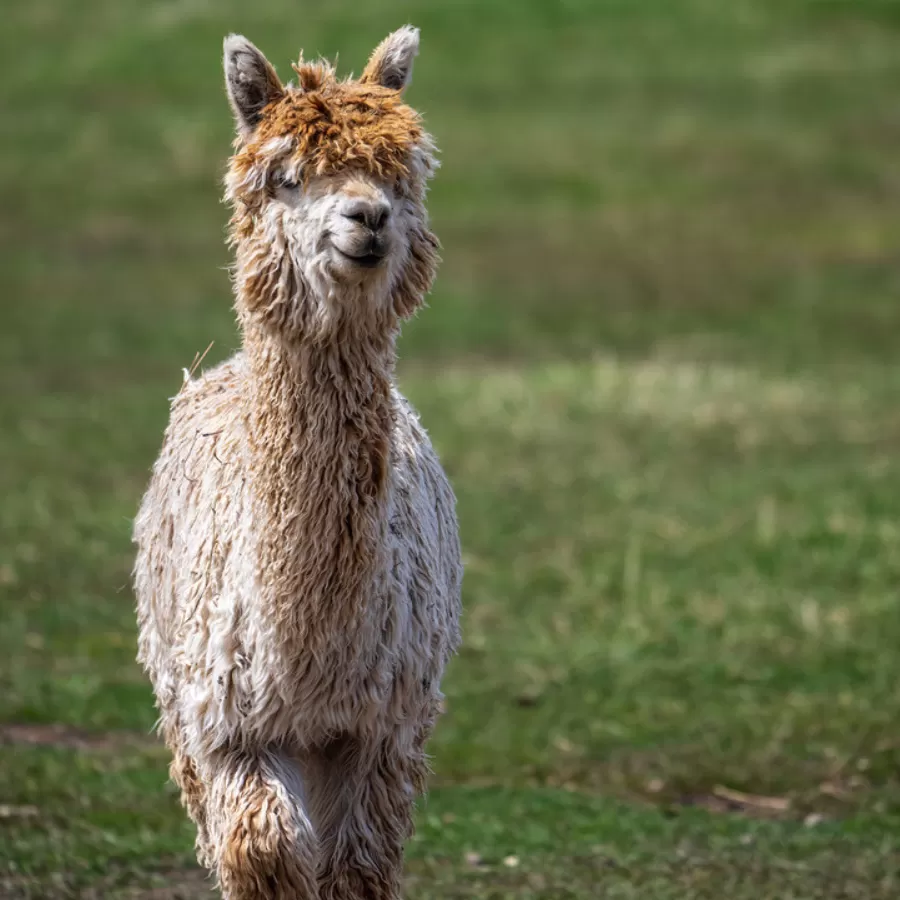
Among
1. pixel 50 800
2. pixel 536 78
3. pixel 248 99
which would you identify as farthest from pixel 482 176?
pixel 248 99

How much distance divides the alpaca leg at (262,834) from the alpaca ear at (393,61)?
71.9 inches

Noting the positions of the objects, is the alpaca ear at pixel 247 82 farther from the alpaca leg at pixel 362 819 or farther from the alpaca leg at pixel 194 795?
the alpaca leg at pixel 194 795

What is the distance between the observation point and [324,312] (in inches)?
197

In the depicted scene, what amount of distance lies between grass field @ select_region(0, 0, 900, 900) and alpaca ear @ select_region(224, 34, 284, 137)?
2.96 metres

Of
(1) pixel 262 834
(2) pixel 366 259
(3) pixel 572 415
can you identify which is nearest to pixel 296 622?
(1) pixel 262 834

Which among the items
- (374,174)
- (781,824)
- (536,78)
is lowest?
(781,824)

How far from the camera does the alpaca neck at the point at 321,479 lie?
5.16m

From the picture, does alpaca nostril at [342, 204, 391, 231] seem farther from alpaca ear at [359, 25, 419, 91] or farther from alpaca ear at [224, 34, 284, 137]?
alpaca ear at [359, 25, 419, 91]

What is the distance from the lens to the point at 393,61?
17.9 feet

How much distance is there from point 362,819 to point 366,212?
1.65 meters

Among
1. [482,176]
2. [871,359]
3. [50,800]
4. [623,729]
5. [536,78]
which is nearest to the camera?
[50,800]

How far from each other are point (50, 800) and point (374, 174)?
4.00 m

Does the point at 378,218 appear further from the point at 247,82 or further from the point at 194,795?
the point at 194,795

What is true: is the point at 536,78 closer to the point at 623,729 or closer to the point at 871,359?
the point at 871,359
